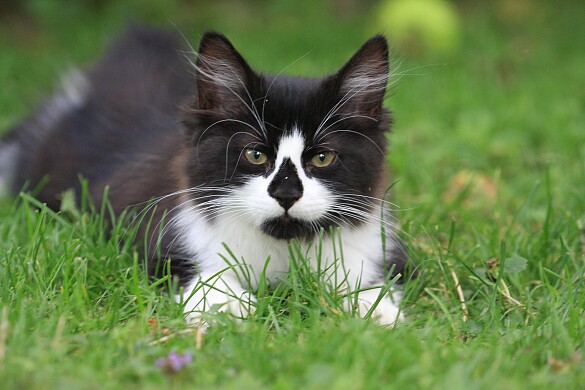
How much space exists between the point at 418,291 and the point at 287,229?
0.58 metres

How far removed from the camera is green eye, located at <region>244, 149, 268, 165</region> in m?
2.76

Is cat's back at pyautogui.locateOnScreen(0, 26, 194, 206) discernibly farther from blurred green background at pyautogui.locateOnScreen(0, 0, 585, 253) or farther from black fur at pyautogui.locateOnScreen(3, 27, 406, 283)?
blurred green background at pyautogui.locateOnScreen(0, 0, 585, 253)

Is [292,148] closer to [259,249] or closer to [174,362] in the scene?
Result: [259,249]

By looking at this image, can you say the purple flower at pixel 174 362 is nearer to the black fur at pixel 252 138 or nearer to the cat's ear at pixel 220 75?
the black fur at pixel 252 138

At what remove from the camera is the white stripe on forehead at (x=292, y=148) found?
8.96ft

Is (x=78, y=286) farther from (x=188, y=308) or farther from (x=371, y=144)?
(x=371, y=144)

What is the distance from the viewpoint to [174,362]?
2.18 meters

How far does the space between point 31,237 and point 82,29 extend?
4.17 m

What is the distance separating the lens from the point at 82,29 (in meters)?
6.73

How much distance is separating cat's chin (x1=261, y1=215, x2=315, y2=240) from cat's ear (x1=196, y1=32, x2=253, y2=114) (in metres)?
0.41

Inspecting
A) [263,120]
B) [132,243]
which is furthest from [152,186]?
[263,120]

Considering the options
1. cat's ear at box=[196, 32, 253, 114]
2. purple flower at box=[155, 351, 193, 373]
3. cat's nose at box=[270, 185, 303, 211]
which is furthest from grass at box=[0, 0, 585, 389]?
cat's ear at box=[196, 32, 253, 114]

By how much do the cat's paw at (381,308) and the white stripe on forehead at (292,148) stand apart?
498 millimetres

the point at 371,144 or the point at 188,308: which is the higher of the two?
the point at 371,144
